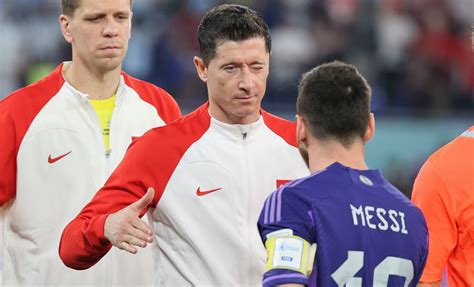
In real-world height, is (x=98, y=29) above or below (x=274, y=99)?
above

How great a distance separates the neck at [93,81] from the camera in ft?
16.6

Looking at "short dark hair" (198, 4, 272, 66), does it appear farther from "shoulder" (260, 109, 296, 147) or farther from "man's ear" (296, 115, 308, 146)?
"man's ear" (296, 115, 308, 146)

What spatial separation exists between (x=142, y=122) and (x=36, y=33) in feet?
24.4

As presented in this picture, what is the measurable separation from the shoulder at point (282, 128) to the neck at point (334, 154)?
78 centimetres

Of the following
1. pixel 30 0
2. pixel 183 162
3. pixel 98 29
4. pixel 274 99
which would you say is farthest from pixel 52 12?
pixel 183 162

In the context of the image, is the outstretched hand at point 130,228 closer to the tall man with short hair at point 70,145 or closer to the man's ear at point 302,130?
the man's ear at point 302,130

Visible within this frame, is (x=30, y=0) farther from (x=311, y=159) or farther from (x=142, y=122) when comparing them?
(x=311, y=159)

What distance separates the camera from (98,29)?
4.98m

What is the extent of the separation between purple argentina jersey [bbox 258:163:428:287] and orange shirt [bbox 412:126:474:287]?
23.8 inches

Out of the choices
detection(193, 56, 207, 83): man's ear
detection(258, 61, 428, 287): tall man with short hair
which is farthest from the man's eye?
detection(258, 61, 428, 287): tall man with short hair

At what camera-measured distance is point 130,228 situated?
365 centimetres

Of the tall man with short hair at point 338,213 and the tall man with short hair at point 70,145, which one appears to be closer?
the tall man with short hair at point 338,213

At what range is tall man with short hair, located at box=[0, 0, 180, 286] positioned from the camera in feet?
15.9

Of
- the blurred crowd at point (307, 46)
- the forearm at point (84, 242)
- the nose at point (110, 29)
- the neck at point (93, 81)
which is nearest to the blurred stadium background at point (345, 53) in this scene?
the blurred crowd at point (307, 46)
